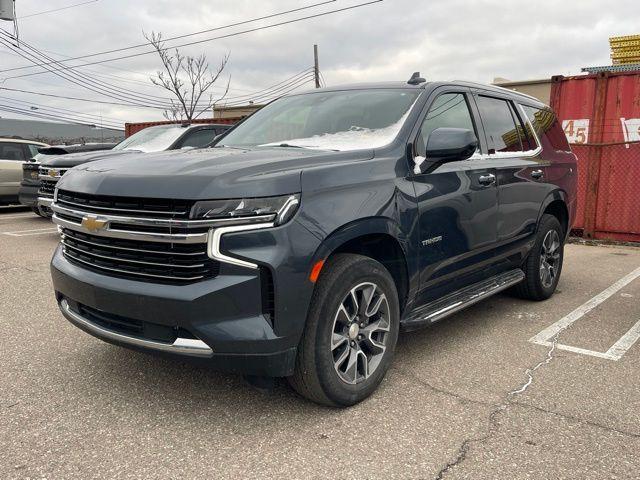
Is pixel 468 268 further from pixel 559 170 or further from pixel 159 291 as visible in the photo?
pixel 159 291

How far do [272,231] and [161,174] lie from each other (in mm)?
629

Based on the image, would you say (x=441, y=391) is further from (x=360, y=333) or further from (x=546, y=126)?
(x=546, y=126)

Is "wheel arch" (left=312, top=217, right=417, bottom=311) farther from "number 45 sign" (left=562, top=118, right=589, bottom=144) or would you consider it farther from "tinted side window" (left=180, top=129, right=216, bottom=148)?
"number 45 sign" (left=562, top=118, right=589, bottom=144)

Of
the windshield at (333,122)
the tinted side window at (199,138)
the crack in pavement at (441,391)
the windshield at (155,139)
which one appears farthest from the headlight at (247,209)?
the tinted side window at (199,138)

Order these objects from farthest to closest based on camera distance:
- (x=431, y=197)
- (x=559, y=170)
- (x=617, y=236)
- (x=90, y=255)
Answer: (x=617, y=236) → (x=559, y=170) → (x=431, y=197) → (x=90, y=255)

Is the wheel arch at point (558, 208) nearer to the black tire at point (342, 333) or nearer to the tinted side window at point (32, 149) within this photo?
the black tire at point (342, 333)

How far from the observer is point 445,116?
3.86 m

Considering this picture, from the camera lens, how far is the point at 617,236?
352 inches

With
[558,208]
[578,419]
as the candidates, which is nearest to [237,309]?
[578,419]

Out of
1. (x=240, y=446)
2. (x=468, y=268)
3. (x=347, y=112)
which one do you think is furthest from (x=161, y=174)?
(x=468, y=268)

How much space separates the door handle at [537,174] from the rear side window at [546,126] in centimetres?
44

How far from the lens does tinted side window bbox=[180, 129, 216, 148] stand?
8797mm

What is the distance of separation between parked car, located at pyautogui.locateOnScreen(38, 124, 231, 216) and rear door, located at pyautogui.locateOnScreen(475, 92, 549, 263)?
4.69m

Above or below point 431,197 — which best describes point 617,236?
below
